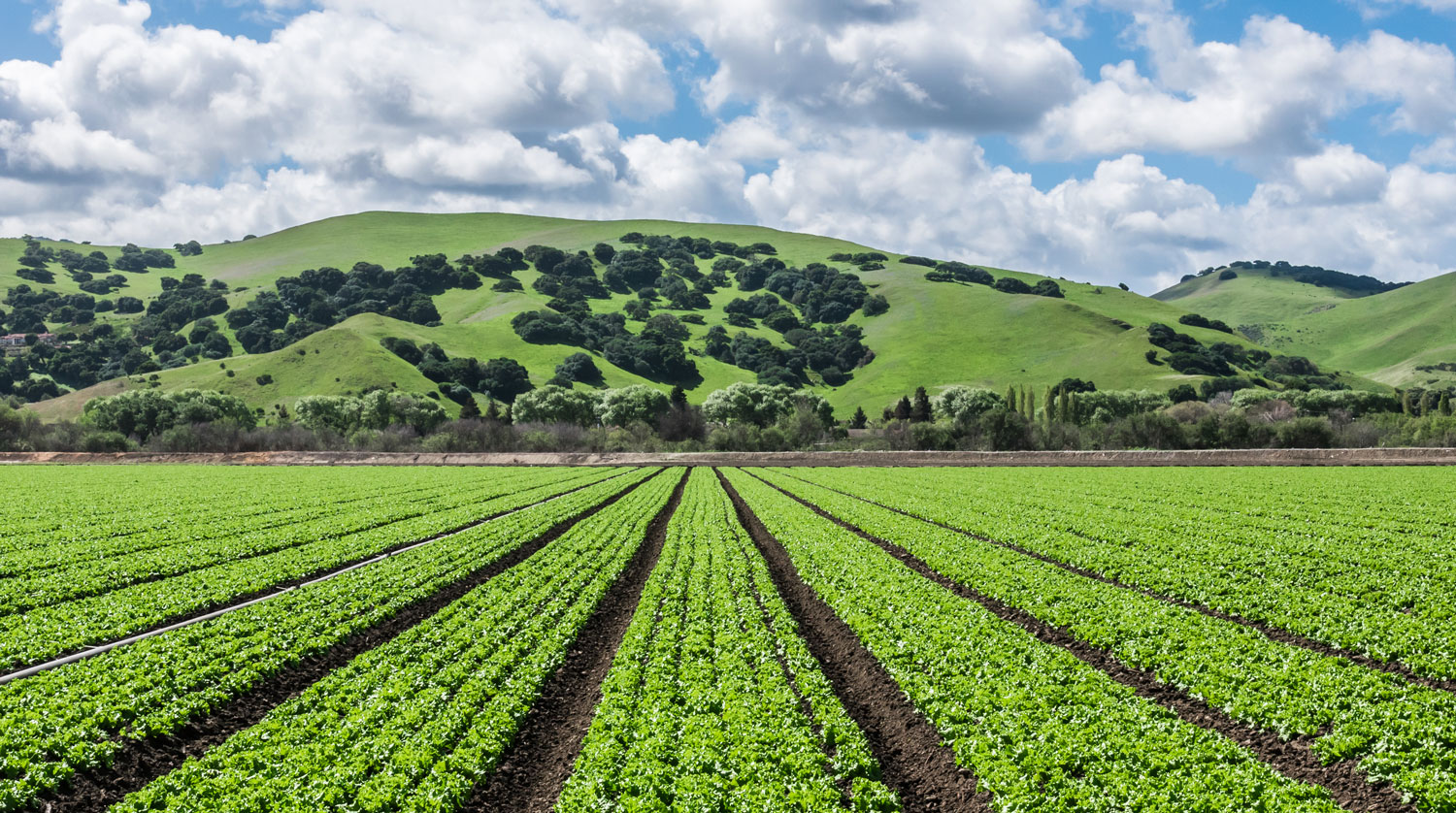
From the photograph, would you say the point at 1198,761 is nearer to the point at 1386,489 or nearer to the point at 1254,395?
the point at 1386,489

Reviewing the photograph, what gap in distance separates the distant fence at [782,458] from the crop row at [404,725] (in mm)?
74453

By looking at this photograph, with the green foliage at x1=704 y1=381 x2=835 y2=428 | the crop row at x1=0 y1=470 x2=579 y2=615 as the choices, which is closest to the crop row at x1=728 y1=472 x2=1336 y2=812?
the crop row at x1=0 y1=470 x2=579 y2=615

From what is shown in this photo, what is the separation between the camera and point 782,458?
102375mm

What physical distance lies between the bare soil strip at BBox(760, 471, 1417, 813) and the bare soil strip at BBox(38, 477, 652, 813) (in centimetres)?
1511

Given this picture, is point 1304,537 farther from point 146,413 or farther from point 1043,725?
point 146,413

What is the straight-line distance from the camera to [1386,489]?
47969mm

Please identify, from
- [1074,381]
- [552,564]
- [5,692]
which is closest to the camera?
[5,692]

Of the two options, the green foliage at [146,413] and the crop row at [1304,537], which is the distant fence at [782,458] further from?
the crop row at [1304,537]

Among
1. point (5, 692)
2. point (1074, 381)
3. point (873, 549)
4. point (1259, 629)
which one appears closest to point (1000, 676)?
point (1259, 629)

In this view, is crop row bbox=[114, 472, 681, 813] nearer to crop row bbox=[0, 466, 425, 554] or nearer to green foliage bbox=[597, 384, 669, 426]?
crop row bbox=[0, 466, 425, 554]

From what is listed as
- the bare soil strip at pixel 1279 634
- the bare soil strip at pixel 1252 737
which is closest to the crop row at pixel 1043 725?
the bare soil strip at pixel 1252 737

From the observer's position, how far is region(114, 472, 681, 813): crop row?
11539 millimetres

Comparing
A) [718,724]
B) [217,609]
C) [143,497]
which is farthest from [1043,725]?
[143,497]

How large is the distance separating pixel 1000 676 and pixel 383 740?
10613 millimetres
